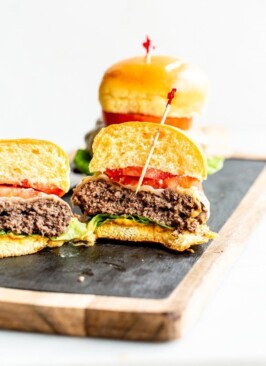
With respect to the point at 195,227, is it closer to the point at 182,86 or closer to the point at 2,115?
the point at 182,86

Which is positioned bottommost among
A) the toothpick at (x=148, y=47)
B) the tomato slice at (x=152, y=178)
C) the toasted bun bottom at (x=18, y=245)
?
the toasted bun bottom at (x=18, y=245)

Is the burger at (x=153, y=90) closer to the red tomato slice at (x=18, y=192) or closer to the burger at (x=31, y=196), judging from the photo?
the burger at (x=31, y=196)

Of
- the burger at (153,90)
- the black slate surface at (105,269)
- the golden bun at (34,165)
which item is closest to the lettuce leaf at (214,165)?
the burger at (153,90)

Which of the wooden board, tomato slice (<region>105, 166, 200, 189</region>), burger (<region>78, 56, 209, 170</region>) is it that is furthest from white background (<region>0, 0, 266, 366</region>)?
tomato slice (<region>105, 166, 200, 189</region>)

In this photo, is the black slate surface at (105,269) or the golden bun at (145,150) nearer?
the black slate surface at (105,269)

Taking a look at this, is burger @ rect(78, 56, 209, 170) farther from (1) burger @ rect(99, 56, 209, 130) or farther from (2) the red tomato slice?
(2) the red tomato slice
